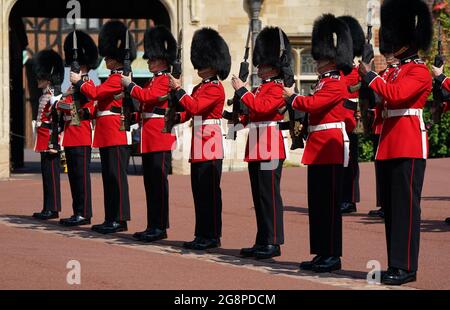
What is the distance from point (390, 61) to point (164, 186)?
2.11 metres

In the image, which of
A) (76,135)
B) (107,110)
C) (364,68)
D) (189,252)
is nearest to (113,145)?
(107,110)

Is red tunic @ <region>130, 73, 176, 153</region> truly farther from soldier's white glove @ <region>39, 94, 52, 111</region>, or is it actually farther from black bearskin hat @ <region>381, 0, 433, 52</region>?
black bearskin hat @ <region>381, 0, 433, 52</region>

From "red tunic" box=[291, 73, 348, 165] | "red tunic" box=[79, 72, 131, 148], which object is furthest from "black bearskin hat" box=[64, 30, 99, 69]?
"red tunic" box=[291, 73, 348, 165]

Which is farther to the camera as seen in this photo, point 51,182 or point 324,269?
point 51,182

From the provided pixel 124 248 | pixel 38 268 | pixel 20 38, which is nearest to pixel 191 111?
pixel 124 248

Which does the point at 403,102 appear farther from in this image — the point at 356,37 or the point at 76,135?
the point at 356,37

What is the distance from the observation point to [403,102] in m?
7.58

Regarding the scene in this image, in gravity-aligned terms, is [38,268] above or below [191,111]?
below

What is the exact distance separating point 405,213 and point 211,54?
2.47 metres

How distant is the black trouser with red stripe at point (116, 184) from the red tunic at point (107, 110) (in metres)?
0.09

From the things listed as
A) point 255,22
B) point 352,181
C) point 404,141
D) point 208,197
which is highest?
point 255,22

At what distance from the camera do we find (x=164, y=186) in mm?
9938

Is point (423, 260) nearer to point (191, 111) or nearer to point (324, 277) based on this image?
point (324, 277)

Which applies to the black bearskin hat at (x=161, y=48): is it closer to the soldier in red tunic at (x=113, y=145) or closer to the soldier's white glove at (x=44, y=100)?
the soldier in red tunic at (x=113, y=145)
